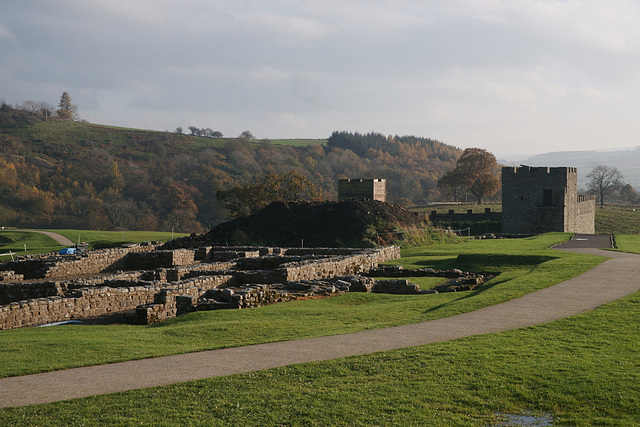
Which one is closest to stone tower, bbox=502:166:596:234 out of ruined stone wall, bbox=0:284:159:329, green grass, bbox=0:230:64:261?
green grass, bbox=0:230:64:261

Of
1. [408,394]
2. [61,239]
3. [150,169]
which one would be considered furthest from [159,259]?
[150,169]

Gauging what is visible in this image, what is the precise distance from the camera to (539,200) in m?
51.1

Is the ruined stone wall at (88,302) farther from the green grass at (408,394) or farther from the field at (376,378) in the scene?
the green grass at (408,394)

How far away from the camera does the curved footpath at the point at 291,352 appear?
975 cm

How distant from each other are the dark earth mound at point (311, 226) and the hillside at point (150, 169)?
46922 mm

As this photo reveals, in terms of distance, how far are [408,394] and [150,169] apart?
112357 millimetres

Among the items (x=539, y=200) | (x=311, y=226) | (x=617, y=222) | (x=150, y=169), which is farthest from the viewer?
(x=150, y=169)

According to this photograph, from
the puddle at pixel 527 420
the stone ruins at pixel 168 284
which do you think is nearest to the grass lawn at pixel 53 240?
the stone ruins at pixel 168 284

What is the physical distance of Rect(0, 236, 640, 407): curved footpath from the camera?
975cm

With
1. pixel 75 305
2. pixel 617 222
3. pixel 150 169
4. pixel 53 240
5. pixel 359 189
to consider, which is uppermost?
pixel 150 169

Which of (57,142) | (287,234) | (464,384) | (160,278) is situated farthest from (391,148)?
(464,384)

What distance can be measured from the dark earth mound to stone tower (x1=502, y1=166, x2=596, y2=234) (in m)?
13.0

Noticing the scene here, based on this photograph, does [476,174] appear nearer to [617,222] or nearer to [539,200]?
[617,222]

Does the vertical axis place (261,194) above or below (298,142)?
below
